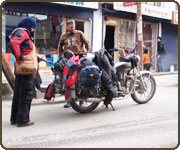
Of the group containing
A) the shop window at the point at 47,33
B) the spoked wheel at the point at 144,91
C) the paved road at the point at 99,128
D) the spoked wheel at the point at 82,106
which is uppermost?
the shop window at the point at 47,33

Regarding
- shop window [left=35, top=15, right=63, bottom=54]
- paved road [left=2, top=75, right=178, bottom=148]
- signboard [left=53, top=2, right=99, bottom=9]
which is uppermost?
signboard [left=53, top=2, right=99, bottom=9]

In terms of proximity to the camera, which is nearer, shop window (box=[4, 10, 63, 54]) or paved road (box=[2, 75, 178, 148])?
paved road (box=[2, 75, 178, 148])

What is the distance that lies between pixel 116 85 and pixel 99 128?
1.41 metres

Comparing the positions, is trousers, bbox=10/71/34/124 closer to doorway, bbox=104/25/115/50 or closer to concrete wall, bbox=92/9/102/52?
concrete wall, bbox=92/9/102/52

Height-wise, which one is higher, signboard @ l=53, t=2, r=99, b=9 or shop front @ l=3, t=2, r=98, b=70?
signboard @ l=53, t=2, r=99, b=9

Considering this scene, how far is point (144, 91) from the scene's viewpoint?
645 centimetres

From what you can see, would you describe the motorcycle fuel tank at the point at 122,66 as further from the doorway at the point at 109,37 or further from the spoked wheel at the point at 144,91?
the doorway at the point at 109,37

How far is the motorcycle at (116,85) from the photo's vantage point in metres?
5.01

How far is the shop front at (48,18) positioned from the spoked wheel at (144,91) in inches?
204

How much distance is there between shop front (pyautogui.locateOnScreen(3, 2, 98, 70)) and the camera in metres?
10.4

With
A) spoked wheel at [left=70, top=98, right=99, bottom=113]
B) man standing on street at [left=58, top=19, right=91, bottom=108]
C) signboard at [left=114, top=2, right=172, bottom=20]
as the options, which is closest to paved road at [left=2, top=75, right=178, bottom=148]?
spoked wheel at [left=70, top=98, right=99, bottom=113]

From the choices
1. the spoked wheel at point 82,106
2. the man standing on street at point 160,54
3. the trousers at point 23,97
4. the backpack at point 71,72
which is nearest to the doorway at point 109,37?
the man standing on street at point 160,54

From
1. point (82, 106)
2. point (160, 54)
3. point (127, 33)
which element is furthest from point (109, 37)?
point (82, 106)

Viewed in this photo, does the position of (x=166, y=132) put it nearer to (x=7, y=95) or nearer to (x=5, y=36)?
(x=7, y=95)
